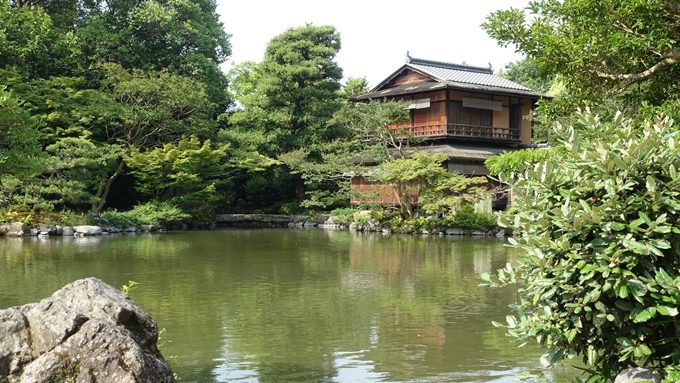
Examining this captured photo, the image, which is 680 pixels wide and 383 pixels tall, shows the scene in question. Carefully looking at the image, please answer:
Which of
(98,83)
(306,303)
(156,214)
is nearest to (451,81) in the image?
(156,214)

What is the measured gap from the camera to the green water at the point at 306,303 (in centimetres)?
707

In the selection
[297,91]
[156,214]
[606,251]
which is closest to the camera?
[606,251]

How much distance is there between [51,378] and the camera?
4.47 meters

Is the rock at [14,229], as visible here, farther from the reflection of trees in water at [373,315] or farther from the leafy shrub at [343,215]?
the leafy shrub at [343,215]

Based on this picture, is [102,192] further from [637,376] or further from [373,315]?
[637,376]

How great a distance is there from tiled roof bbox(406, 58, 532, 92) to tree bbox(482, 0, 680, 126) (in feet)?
72.7

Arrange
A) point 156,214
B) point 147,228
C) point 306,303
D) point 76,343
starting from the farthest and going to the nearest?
point 156,214
point 147,228
point 306,303
point 76,343

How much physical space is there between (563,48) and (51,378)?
17.4ft

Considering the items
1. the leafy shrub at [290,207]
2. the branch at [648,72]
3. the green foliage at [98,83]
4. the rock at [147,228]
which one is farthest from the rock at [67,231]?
the branch at [648,72]

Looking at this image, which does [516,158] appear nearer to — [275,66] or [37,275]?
[37,275]

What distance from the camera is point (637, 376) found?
12.8ft

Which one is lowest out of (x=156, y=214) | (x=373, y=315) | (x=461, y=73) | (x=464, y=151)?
(x=373, y=315)

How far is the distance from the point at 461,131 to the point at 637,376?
2521 cm

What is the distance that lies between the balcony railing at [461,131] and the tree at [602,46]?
821 inches
